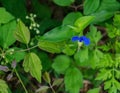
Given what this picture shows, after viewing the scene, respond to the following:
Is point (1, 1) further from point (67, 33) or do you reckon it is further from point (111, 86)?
point (111, 86)

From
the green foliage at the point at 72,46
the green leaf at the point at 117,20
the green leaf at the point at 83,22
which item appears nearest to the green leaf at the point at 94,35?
the green foliage at the point at 72,46

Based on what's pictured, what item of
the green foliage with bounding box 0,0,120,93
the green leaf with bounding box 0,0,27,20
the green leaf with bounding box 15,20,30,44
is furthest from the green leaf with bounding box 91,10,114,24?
the green leaf with bounding box 0,0,27,20

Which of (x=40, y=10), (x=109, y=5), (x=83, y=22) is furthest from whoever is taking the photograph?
(x=40, y=10)

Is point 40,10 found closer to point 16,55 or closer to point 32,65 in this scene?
point 16,55

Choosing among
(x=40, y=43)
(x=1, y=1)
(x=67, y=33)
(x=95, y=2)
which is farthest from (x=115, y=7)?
(x=1, y=1)

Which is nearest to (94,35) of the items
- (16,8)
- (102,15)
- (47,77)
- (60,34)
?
(102,15)

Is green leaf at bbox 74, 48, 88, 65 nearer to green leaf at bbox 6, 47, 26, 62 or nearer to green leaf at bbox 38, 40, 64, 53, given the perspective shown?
green leaf at bbox 38, 40, 64, 53
